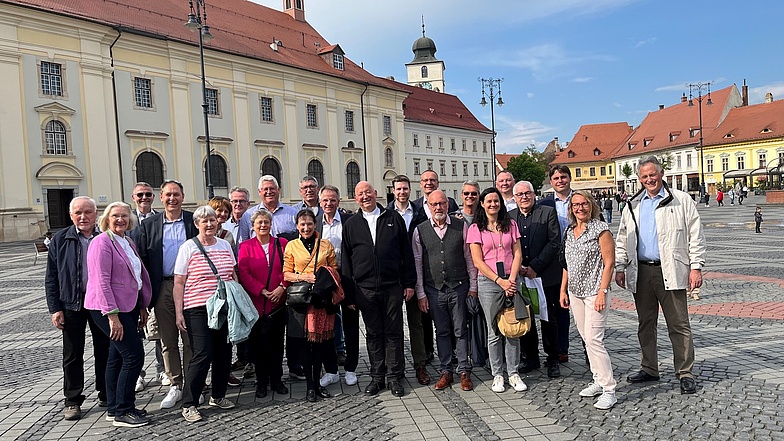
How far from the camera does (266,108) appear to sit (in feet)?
138

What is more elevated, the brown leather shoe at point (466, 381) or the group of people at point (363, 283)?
the group of people at point (363, 283)

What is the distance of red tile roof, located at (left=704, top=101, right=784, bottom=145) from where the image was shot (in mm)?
62250

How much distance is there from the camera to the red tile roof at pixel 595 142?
88250mm

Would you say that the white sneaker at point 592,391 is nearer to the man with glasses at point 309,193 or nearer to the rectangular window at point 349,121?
the man with glasses at point 309,193

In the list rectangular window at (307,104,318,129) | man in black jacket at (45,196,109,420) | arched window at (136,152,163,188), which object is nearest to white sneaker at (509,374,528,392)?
man in black jacket at (45,196,109,420)

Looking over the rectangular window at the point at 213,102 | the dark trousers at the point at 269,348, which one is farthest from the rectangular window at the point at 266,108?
the dark trousers at the point at 269,348

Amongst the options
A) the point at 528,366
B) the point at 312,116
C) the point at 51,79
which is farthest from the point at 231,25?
the point at 528,366

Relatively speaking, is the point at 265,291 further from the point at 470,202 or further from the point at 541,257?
the point at 541,257

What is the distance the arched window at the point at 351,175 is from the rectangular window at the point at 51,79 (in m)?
23.5

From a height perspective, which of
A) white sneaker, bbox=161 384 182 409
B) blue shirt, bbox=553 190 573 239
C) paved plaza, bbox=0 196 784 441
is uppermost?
blue shirt, bbox=553 190 573 239

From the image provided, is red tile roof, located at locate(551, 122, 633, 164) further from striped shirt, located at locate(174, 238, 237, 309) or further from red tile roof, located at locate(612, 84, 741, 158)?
striped shirt, located at locate(174, 238, 237, 309)

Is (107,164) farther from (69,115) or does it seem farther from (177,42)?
(177,42)

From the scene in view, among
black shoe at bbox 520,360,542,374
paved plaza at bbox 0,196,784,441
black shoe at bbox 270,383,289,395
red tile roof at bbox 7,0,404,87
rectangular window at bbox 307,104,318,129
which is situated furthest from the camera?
rectangular window at bbox 307,104,318,129

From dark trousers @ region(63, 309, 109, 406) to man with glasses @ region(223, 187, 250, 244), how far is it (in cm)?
163
